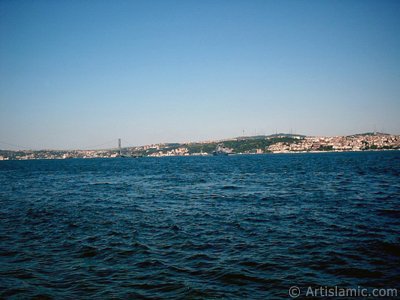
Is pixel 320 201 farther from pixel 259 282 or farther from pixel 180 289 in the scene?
pixel 180 289

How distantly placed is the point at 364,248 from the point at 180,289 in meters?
8.83

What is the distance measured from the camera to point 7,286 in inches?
361

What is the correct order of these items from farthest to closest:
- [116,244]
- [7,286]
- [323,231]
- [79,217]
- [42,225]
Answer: [79,217], [42,225], [323,231], [116,244], [7,286]

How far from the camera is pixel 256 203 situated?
23641mm

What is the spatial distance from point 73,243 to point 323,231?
1336cm

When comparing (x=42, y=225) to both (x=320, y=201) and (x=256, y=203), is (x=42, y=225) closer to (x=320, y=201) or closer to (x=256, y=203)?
(x=256, y=203)

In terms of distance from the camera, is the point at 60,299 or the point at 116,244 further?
the point at 116,244

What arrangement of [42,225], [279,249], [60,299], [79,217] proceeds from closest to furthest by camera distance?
[60,299], [279,249], [42,225], [79,217]

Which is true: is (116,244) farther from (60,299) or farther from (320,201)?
(320,201)

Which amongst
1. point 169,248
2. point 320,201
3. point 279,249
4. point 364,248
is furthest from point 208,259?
point 320,201

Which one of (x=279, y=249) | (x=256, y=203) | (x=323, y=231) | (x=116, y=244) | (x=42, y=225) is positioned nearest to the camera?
(x=279, y=249)

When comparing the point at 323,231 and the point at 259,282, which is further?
the point at 323,231

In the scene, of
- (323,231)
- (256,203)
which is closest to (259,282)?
(323,231)

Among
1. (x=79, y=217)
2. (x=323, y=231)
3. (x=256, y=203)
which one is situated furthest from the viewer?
(x=256, y=203)
